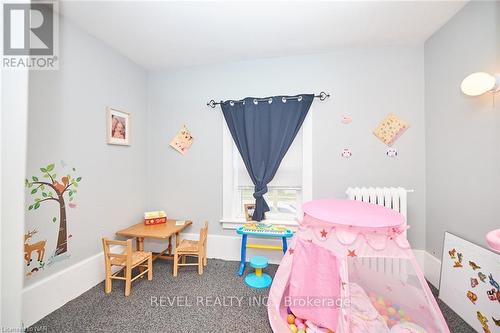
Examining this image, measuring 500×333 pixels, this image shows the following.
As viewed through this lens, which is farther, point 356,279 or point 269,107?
point 269,107

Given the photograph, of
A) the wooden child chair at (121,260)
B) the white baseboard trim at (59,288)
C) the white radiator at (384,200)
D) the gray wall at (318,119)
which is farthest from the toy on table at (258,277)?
the white baseboard trim at (59,288)

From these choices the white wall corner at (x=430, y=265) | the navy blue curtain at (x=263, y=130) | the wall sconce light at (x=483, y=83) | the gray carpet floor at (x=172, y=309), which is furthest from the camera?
the navy blue curtain at (x=263, y=130)

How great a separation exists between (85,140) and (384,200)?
2994mm

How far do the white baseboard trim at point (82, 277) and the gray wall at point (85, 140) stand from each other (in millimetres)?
76

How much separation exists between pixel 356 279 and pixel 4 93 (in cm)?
265

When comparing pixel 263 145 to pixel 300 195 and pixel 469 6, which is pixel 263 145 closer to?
pixel 300 195

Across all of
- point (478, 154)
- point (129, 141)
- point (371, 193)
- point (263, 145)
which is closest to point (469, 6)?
point (478, 154)

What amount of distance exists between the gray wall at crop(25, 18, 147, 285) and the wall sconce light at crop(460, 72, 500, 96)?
126 inches

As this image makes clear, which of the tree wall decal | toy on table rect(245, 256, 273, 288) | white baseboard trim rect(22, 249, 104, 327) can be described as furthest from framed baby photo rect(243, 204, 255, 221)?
the tree wall decal

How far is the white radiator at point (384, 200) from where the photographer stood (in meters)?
1.45

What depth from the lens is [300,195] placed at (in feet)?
8.09

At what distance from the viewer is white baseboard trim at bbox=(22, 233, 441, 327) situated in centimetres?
150

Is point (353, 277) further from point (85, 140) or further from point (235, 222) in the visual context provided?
point (85, 140)

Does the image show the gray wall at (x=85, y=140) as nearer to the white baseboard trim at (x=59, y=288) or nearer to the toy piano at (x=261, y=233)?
the white baseboard trim at (x=59, y=288)
